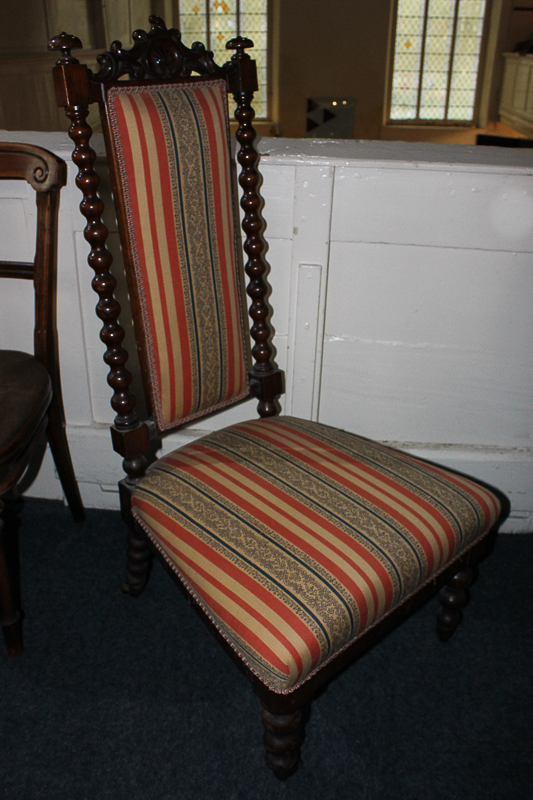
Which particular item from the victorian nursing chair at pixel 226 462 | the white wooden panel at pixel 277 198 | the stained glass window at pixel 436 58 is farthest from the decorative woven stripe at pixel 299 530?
the stained glass window at pixel 436 58

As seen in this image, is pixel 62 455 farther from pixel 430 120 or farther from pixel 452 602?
pixel 430 120

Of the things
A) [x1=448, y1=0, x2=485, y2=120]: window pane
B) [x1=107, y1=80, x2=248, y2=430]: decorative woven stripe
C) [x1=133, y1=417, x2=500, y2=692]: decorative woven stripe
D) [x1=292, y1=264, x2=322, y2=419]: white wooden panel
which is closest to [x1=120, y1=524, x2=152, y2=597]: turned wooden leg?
[x1=133, y1=417, x2=500, y2=692]: decorative woven stripe

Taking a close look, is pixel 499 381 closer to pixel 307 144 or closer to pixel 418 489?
pixel 418 489

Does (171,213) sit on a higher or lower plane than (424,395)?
higher

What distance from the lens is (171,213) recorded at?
1.02 metres

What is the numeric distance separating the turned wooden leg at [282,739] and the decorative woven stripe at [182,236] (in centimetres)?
56

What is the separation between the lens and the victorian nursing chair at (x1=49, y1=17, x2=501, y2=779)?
90 cm

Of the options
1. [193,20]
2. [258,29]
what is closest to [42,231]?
[258,29]

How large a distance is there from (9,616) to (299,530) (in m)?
0.70

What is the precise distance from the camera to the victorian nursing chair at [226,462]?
898 millimetres

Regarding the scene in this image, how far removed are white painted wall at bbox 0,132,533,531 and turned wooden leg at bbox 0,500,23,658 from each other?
1.65ft

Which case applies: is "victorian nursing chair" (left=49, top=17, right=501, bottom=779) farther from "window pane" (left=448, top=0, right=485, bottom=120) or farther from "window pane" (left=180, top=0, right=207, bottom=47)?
"window pane" (left=448, top=0, right=485, bottom=120)

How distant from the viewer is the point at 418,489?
1.06 metres

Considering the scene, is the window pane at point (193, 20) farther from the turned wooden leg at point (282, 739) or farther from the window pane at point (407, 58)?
the turned wooden leg at point (282, 739)
